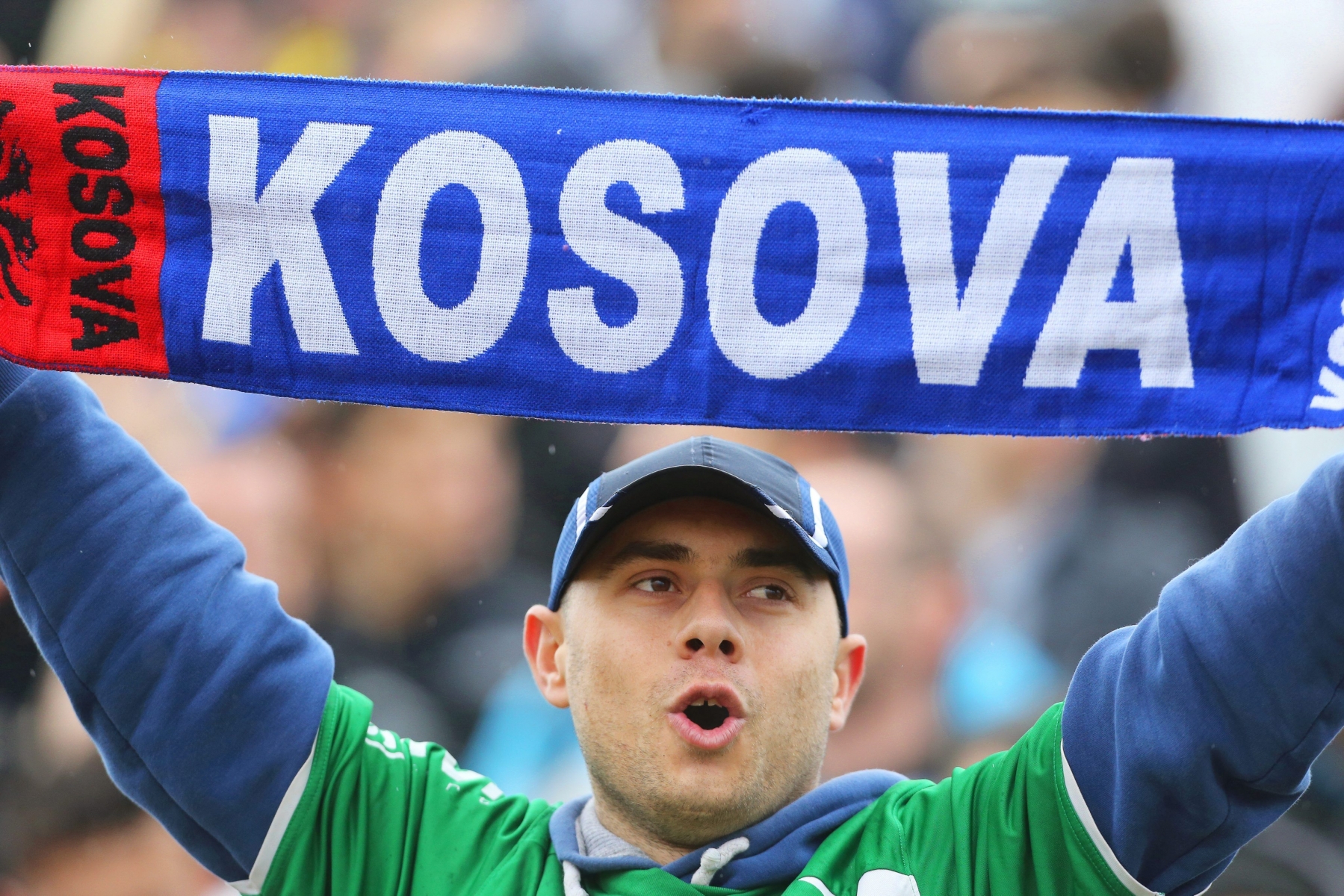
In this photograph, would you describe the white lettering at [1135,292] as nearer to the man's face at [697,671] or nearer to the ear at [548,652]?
the man's face at [697,671]

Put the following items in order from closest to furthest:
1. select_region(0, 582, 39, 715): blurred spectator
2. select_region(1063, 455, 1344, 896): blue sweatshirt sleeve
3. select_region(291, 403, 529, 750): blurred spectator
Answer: select_region(1063, 455, 1344, 896): blue sweatshirt sleeve, select_region(291, 403, 529, 750): blurred spectator, select_region(0, 582, 39, 715): blurred spectator

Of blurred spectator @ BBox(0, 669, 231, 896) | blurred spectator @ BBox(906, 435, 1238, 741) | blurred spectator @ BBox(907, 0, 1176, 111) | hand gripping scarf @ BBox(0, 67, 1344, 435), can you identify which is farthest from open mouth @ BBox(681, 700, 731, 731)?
blurred spectator @ BBox(907, 0, 1176, 111)

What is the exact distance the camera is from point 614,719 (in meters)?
1.62

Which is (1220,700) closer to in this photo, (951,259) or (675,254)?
(951,259)

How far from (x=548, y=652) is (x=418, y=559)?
4.50ft

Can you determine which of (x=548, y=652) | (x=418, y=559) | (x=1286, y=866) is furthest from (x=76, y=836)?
(x=1286, y=866)

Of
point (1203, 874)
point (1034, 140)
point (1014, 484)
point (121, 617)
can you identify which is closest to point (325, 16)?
point (1014, 484)

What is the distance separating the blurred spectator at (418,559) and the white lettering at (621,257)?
1579 millimetres

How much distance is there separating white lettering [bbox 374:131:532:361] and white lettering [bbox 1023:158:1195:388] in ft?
1.86

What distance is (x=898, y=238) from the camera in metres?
1.51

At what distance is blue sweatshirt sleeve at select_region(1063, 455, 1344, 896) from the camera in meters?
1.34

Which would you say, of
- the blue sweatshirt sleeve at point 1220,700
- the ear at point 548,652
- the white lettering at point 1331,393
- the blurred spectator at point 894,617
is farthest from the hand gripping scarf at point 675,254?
the blurred spectator at point 894,617

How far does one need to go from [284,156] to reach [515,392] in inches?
14.5

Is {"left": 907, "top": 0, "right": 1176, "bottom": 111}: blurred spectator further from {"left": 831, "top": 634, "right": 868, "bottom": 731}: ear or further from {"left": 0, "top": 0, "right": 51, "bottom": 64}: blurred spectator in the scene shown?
{"left": 0, "top": 0, "right": 51, "bottom": 64}: blurred spectator
